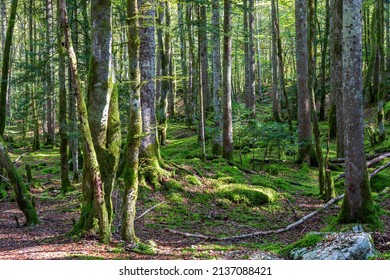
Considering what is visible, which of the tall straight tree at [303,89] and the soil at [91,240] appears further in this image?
the tall straight tree at [303,89]

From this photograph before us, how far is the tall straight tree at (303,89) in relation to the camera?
1523cm

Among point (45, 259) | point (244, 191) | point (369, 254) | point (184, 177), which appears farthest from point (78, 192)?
point (369, 254)

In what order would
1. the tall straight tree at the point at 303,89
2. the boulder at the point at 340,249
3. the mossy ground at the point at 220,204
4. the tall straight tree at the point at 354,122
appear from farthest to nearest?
the tall straight tree at the point at 303,89, the tall straight tree at the point at 354,122, the mossy ground at the point at 220,204, the boulder at the point at 340,249

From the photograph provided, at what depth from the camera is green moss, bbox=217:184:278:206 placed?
432 inches

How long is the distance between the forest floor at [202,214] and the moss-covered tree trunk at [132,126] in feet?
1.46

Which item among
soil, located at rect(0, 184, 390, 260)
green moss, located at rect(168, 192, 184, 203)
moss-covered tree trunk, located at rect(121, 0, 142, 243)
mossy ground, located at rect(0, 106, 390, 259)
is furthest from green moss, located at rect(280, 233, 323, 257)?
green moss, located at rect(168, 192, 184, 203)

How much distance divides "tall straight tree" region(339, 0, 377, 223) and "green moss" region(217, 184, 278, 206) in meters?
3.18

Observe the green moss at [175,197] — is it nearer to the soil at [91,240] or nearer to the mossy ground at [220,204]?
the mossy ground at [220,204]

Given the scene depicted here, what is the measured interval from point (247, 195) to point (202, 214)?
1.80 meters

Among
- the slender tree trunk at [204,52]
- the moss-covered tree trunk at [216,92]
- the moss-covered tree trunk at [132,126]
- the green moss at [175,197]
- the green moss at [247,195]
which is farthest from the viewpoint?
the moss-covered tree trunk at [216,92]

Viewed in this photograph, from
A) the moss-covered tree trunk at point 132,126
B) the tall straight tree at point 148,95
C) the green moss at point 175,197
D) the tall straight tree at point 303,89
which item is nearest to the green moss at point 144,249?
the moss-covered tree trunk at point 132,126

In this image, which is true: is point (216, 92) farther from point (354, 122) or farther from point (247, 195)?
point (354, 122)
